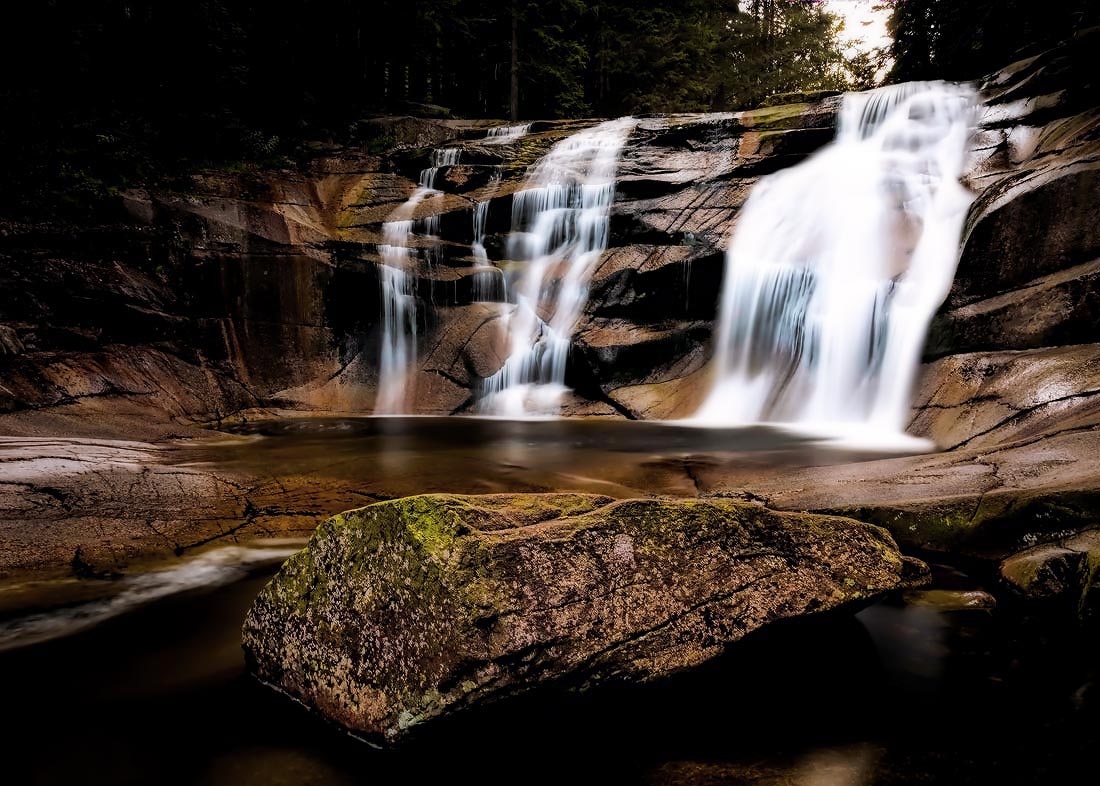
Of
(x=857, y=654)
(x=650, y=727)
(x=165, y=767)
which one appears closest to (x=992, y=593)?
(x=857, y=654)

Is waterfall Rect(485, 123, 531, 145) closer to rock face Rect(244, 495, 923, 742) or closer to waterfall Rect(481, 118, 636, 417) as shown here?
waterfall Rect(481, 118, 636, 417)

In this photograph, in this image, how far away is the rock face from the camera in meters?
2.10

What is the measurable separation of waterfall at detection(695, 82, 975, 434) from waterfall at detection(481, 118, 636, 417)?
3012 millimetres

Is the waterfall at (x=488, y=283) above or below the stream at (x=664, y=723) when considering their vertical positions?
above

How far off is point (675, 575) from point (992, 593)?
2.05 metres

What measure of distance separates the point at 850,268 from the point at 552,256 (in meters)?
6.00

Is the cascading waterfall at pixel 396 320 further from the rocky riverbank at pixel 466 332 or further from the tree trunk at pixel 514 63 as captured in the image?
the tree trunk at pixel 514 63

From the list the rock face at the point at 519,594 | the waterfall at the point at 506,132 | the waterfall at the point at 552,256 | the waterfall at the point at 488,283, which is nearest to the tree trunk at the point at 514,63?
the waterfall at the point at 506,132

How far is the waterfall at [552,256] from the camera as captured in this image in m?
→ 12.1

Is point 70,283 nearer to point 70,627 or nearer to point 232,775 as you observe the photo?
point 70,627

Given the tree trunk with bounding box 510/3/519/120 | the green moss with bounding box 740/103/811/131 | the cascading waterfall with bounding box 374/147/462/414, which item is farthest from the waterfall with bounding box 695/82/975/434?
the tree trunk with bounding box 510/3/519/120

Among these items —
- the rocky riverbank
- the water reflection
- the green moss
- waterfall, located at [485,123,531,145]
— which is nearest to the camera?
the rocky riverbank

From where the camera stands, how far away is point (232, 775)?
6.86ft

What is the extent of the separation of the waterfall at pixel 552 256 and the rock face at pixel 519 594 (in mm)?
9070
